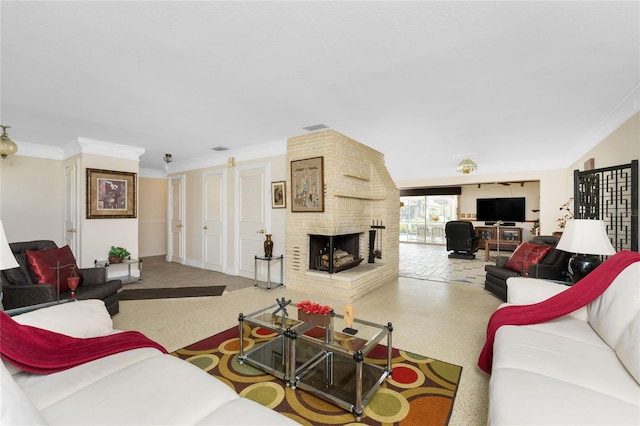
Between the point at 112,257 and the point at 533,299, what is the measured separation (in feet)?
18.7

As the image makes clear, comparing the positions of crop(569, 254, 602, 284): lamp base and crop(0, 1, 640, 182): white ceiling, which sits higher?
crop(0, 1, 640, 182): white ceiling

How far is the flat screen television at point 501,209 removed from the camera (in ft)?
30.8

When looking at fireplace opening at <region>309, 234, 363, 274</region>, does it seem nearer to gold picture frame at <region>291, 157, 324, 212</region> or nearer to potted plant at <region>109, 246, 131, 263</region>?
gold picture frame at <region>291, 157, 324, 212</region>

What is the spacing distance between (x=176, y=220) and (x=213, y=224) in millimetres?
1461

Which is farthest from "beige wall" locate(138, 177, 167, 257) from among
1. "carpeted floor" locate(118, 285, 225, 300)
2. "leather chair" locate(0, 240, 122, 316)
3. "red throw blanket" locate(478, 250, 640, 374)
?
"red throw blanket" locate(478, 250, 640, 374)

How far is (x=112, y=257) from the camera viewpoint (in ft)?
16.0

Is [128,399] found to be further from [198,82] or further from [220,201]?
[220,201]

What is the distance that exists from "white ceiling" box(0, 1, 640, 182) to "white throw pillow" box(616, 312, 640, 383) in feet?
5.89

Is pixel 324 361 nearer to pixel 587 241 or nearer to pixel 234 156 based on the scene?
pixel 587 241

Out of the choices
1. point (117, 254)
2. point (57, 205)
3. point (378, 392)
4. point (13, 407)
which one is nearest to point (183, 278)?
point (117, 254)

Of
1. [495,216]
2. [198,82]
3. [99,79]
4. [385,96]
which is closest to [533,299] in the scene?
[385,96]

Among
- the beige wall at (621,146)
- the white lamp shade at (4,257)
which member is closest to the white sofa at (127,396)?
the white lamp shade at (4,257)

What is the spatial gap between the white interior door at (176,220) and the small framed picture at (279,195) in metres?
2.84

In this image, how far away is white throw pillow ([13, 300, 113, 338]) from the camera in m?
1.68
